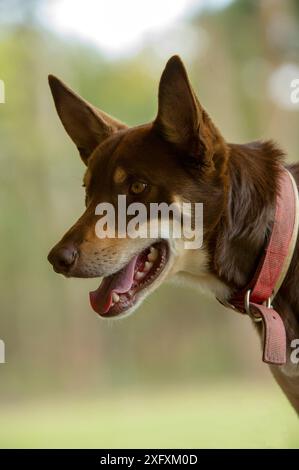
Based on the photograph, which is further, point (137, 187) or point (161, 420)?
point (161, 420)

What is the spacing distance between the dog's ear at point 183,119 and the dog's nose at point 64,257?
0.29 meters

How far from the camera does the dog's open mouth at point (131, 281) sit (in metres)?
1.44

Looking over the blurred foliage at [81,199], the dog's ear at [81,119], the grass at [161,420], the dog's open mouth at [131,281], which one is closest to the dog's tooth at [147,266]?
the dog's open mouth at [131,281]

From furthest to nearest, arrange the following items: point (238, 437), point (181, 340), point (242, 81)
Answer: point (242, 81)
point (181, 340)
point (238, 437)

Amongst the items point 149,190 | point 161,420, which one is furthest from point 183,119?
point 161,420

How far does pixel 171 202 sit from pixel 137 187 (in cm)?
8

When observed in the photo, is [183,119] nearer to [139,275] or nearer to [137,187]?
[137,187]

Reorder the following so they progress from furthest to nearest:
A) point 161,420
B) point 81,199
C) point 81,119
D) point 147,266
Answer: point 81,199 → point 161,420 → point 81,119 → point 147,266

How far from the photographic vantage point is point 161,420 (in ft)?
9.48

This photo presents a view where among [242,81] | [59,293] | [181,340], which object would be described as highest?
[242,81]

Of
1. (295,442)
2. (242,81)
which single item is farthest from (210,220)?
(242,81)
